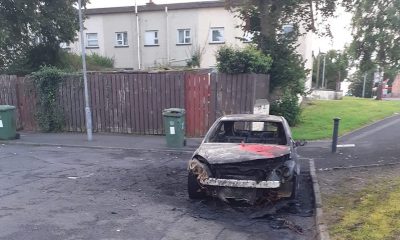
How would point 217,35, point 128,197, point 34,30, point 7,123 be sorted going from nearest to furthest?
point 128,197, point 7,123, point 34,30, point 217,35

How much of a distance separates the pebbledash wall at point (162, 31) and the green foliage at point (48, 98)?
13966 mm

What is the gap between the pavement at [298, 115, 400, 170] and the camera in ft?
32.9

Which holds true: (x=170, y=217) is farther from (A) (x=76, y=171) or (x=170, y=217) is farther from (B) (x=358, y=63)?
(B) (x=358, y=63)

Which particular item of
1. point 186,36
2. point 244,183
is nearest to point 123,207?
point 244,183

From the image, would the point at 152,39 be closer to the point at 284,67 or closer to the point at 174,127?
the point at 284,67

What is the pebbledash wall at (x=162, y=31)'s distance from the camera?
28.1m

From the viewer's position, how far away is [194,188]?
22.0ft

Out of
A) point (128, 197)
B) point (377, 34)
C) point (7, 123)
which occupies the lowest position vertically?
point (128, 197)

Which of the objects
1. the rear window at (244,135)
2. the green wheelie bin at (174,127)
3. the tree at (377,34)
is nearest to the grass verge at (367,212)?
the rear window at (244,135)

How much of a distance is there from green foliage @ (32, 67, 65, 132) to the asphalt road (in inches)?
235

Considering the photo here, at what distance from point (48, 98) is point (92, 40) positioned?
17.0 meters

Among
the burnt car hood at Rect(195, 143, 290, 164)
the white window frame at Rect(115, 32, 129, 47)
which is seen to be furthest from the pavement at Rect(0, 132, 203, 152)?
the white window frame at Rect(115, 32, 129, 47)

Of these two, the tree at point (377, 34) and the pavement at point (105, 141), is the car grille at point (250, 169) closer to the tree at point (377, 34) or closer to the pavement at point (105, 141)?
the tree at point (377, 34)

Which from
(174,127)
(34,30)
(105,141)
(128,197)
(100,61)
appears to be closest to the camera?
(128,197)
